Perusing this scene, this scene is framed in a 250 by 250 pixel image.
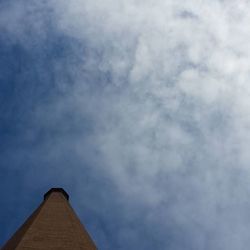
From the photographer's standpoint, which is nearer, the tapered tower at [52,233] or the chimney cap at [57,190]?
the tapered tower at [52,233]

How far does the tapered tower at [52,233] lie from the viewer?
63.8 feet

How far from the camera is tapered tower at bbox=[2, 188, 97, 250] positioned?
19.5 metres

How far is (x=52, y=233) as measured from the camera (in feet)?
67.5

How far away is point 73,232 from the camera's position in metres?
21.1

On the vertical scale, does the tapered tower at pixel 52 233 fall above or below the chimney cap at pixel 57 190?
below

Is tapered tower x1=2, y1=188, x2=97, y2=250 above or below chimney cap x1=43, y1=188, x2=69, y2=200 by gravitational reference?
below

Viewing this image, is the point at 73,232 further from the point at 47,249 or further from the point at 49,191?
the point at 49,191

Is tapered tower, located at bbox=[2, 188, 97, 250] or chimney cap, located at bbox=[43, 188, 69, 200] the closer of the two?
tapered tower, located at bbox=[2, 188, 97, 250]

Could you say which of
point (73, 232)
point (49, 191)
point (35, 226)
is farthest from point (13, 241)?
point (49, 191)

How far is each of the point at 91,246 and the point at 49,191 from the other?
758 cm

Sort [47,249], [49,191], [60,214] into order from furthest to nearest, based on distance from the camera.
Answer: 1. [49,191]
2. [60,214]
3. [47,249]

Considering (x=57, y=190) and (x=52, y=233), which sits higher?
(x=57, y=190)

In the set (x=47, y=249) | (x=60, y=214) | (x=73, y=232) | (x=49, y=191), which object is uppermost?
(x=49, y=191)

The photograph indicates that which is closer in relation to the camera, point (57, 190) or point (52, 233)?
point (52, 233)
